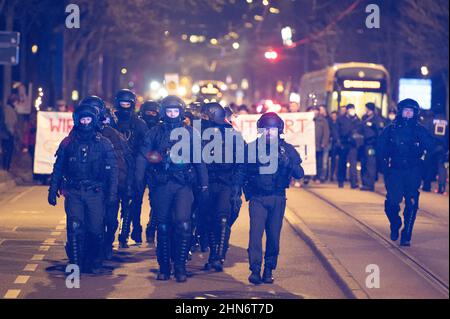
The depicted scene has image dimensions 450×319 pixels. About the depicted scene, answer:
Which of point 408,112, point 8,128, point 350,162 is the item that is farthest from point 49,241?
point 350,162

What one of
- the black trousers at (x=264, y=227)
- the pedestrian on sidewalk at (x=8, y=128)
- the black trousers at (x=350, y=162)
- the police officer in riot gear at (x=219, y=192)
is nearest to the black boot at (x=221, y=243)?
the police officer in riot gear at (x=219, y=192)

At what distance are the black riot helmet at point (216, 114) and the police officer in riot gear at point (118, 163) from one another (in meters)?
1.16

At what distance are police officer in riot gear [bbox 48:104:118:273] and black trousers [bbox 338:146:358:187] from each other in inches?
619

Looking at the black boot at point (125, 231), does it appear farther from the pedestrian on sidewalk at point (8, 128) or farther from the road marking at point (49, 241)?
the pedestrian on sidewalk at point (8, 128)

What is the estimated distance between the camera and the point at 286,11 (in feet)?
246

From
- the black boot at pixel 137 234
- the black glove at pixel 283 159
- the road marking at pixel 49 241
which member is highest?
the black glove at pixel 283 159

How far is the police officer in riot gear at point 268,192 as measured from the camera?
43.3ft

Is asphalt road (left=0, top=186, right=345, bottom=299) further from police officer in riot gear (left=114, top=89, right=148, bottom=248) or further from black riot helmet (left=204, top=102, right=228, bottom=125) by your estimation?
black riot helmet (left=204, top=102, right=228, bottom=125)

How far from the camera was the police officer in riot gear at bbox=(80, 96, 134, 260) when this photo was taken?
14.5 metres

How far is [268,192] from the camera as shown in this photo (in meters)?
13.2

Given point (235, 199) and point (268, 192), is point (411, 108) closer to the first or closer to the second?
point (235, 199)

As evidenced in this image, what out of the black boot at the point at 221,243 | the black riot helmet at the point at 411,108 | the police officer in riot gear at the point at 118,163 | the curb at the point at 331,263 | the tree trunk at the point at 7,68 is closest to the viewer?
the curb at the point at 331,263

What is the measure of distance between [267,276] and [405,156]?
4.16 m

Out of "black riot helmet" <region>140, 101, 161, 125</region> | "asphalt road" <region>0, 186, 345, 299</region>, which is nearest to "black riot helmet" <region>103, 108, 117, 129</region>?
"black riot helmet" <region>140, 101, 161, 125</region>
